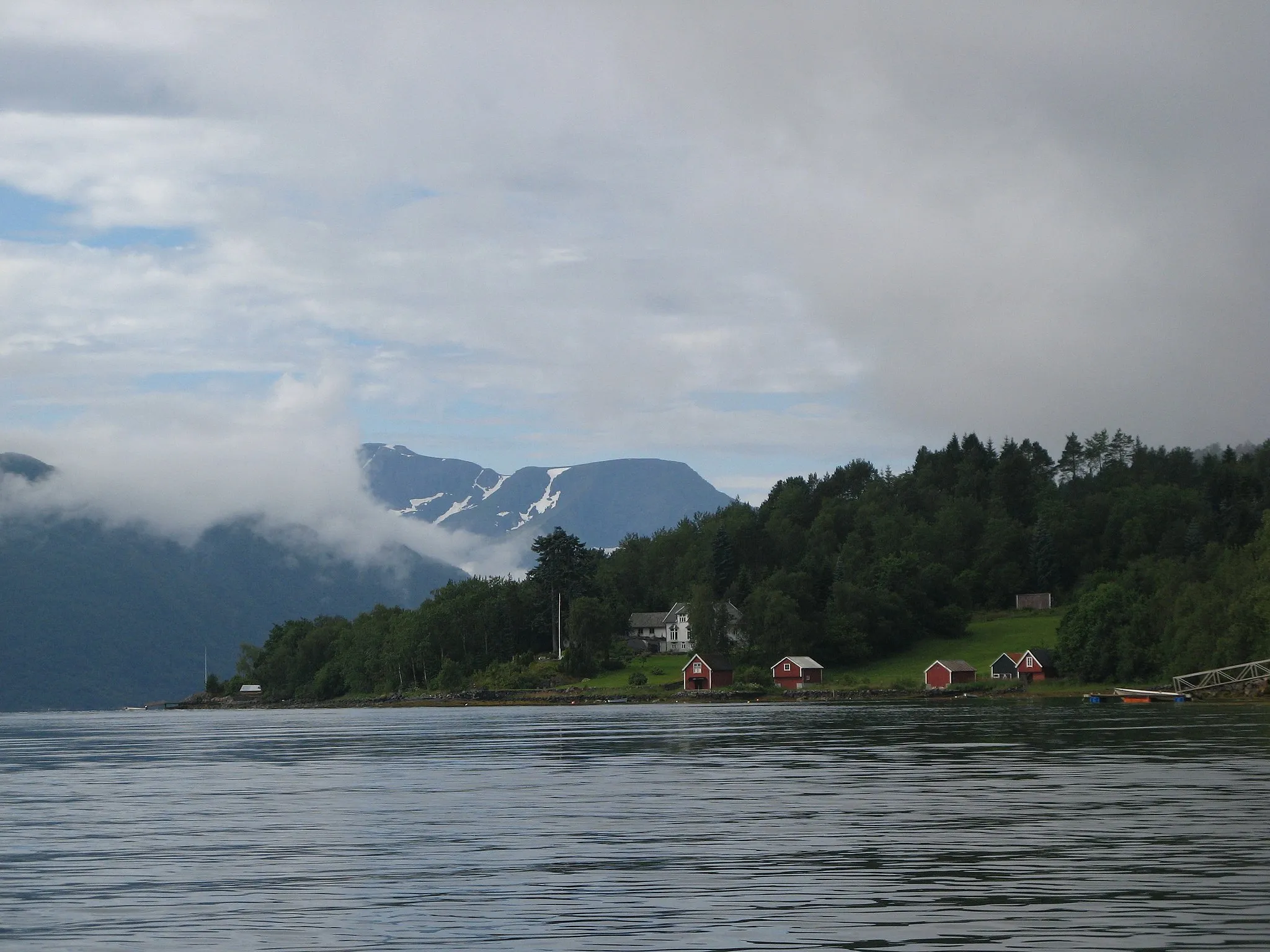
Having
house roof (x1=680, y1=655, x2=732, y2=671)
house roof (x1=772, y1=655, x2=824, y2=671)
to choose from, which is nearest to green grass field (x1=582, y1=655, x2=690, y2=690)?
house roof (x1=680, y1=655, x2=732, y2=671)

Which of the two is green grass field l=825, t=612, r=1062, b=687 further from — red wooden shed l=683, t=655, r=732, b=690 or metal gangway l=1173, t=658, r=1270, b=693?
metal gangway l=1173, t=658, r=1270, b=693

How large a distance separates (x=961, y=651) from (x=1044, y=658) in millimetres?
23573

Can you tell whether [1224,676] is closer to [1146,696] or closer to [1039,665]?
[1146,696]

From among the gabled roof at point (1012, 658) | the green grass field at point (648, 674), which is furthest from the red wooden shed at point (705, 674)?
the gabled roof at point (1012, 658)

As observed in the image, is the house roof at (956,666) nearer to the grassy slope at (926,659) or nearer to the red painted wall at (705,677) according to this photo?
the grassy slope at (926,659)

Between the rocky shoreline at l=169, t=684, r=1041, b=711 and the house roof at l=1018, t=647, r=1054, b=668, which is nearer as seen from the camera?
the rocky shoreline at l=169, t=684, r=1041, b=711

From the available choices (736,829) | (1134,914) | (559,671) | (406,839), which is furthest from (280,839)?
(559,671)

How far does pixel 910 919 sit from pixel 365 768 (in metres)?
39.2

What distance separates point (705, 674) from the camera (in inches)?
6555

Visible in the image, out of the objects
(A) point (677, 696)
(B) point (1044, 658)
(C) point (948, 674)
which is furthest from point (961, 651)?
(A) point (677, 696)

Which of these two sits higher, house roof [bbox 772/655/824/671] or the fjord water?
house roof [bbox 772/655/824/671]

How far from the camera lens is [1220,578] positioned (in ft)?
414

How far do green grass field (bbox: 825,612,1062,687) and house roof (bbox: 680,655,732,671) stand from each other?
12056 mm

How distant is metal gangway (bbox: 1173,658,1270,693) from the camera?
111m
